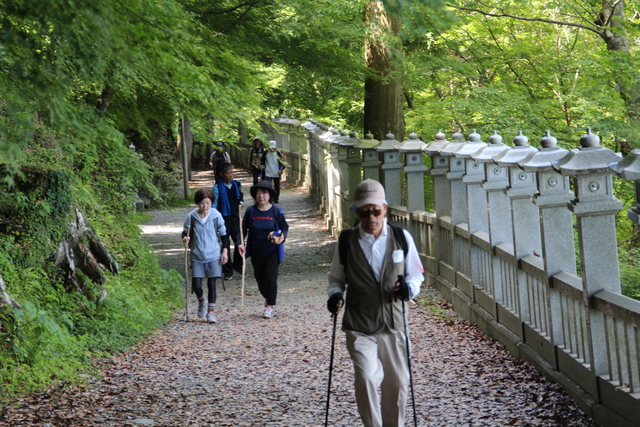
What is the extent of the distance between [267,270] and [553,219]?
4.73m

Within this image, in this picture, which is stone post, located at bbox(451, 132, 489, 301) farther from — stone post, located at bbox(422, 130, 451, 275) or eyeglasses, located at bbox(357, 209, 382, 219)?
eyeglasses, located at bbox(357, 209, 382, 219)

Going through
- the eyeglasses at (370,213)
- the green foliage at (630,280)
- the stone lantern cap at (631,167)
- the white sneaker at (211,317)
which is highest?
the stone lantern cap at (631,167)

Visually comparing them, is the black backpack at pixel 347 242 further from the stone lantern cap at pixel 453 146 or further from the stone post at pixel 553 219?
the stone lantern cap at pixel 453 146

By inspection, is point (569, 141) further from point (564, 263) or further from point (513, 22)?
point (564, 263)

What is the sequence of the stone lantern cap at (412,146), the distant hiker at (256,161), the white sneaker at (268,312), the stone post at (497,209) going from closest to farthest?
the stone post at (497,209), the white sneaker at (268,312), the stone lantern cap at (412,146), the distant hiker at (256,161)

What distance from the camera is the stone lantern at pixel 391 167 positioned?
13.0 m

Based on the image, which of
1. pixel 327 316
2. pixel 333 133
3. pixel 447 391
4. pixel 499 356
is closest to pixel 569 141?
pixel 333 133

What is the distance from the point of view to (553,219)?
6.47 meters

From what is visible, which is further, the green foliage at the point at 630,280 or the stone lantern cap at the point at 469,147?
the green foliage at the point at 630,280

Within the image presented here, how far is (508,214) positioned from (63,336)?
4806 millimetres

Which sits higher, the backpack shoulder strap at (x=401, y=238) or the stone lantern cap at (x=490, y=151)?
the stone lantern cap at (x=490, y=151)

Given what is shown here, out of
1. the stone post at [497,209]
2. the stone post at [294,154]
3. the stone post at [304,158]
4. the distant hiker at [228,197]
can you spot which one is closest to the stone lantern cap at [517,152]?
the stone post at [497,209]

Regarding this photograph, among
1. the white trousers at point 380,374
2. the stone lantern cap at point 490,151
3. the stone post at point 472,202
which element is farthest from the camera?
the stone post at point 472,202

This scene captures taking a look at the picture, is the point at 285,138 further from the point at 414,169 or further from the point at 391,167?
the point at 414,169
